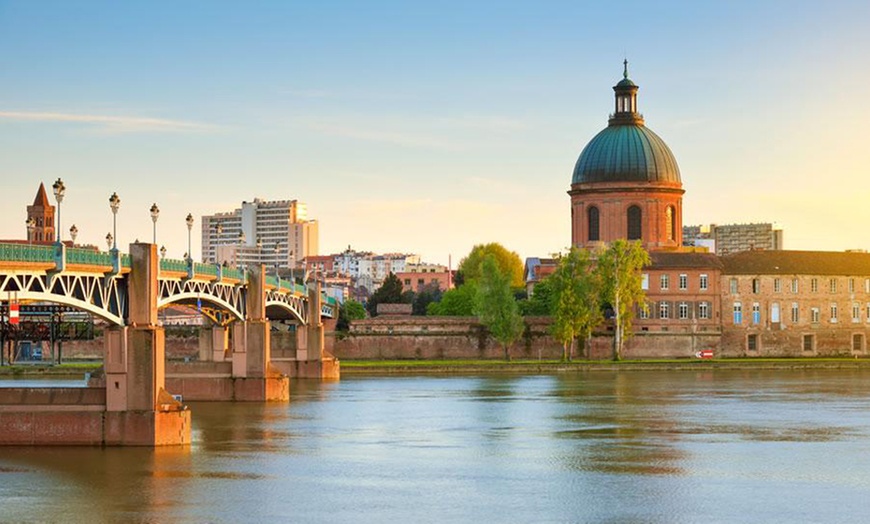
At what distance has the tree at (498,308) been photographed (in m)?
120

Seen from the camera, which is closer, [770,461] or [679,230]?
[770,461]

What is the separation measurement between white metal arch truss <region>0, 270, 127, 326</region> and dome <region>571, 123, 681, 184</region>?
77663mm

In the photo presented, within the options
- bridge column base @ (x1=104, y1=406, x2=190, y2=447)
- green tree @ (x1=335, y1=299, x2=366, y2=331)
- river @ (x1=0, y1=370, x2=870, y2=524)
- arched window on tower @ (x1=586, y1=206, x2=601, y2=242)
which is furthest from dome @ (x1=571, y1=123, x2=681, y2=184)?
bridge column base @ (x1=104, y1=406, x2=190, y2=447)

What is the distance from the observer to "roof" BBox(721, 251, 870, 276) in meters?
128

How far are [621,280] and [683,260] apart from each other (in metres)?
11.0

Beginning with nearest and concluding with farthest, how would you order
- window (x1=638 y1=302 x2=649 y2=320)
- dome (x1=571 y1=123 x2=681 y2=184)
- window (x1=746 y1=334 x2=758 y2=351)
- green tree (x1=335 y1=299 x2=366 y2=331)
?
1. window (x1=638 y1=302 x2=649 y2=320)
2. window (x1=746 y1=334 x2=758 y2=351)
3. dome (x1=571 y1=123 x2=681 y2=184)
4. green tree (x1=335 y1=299 x2=366 y2=331)

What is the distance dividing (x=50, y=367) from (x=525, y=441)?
57899 mm

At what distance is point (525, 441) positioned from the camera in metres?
59.0

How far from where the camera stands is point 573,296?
380ft

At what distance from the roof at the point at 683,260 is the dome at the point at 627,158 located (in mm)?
6694

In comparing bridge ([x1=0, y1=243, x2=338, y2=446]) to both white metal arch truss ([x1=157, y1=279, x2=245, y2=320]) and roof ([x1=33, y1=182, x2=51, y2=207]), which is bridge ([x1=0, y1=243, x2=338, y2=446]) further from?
roof ([x1=33, y1=182, x2=51, y2=207])

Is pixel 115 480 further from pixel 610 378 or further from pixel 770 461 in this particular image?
pixel 610 378

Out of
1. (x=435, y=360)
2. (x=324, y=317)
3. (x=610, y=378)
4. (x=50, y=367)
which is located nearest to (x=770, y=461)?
(x=610, y=378)

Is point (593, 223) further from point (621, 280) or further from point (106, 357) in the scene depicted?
point (106, 357)
